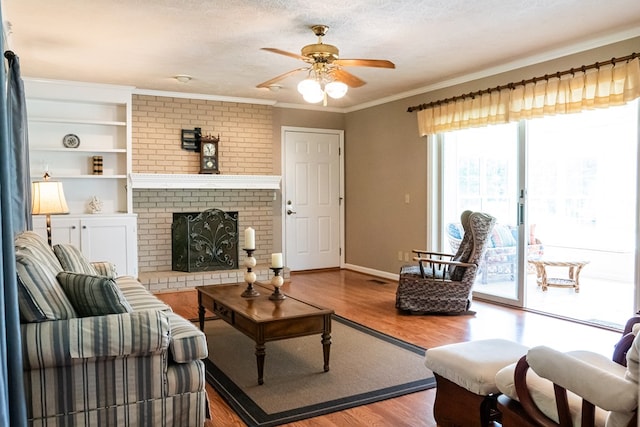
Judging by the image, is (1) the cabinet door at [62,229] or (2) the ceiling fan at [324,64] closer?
(2) the ceiling fan at [324,64]

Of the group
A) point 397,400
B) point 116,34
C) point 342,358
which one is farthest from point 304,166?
point 397,400

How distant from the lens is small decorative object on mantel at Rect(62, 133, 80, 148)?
235 inches

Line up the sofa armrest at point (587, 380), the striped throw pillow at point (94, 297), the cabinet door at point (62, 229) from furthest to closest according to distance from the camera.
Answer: the cabinet door at point (62, 229), the striped throw pillow at point (94, 297), the sofa armrest at point (587, 380)

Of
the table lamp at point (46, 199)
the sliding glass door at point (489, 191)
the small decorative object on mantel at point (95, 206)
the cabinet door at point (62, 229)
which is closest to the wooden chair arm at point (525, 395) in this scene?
the sliding glass door at point (489, 191)

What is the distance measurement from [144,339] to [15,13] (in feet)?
9.00

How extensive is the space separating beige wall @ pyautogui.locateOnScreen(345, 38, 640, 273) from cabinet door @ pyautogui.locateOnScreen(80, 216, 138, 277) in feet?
10.4

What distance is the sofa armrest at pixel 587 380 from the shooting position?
4.89ft

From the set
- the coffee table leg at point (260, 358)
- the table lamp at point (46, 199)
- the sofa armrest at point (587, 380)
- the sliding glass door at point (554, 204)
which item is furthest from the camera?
the sliding glass door at point (554, 204)

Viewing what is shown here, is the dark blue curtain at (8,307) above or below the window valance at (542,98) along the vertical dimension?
below

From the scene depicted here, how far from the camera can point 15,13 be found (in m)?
3.58

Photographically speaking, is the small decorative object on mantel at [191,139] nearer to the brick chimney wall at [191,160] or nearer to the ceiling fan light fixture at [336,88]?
the brick chimney wall at [191,160]

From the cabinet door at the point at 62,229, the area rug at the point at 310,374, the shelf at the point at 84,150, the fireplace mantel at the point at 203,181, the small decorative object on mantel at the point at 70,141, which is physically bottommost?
the area rug at the point at 310,374

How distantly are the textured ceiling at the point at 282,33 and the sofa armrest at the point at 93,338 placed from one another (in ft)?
7.23

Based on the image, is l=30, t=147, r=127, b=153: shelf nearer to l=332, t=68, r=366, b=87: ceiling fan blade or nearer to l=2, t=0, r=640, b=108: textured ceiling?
l=2, t=0, r=640, b=108: textured ceiling
